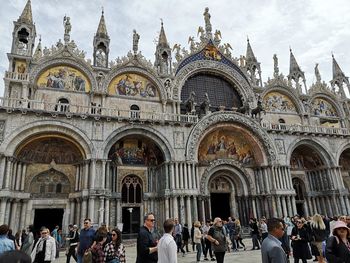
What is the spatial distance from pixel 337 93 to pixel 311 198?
41.4ft

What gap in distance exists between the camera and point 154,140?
1953cm

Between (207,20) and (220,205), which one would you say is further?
(207,20)

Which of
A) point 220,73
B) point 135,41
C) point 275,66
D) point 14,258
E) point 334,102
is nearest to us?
point 14,258

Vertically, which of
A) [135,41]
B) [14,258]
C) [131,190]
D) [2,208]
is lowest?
[14,258]

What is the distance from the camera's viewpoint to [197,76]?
25.4 meters

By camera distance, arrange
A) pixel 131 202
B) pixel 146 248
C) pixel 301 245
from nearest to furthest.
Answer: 1. pixel 146 248
2. pixel 301 245
3. pixel 131 202

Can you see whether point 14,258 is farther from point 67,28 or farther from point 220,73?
point 220,73

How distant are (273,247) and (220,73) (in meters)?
23.3

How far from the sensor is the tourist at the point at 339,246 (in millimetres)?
4180

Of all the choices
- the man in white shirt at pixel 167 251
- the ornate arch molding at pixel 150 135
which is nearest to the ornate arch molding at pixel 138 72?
the ornate arch molding at pixel 150 135

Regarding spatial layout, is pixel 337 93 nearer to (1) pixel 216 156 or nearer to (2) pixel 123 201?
(1) pixel 216 156

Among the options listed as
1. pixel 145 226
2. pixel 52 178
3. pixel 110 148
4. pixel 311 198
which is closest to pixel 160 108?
pixel 110 148

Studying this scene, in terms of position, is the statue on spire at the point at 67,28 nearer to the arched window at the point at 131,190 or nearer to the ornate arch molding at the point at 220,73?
the ornate arch molding at the point at 220,73

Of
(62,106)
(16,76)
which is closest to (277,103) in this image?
(62,106)
